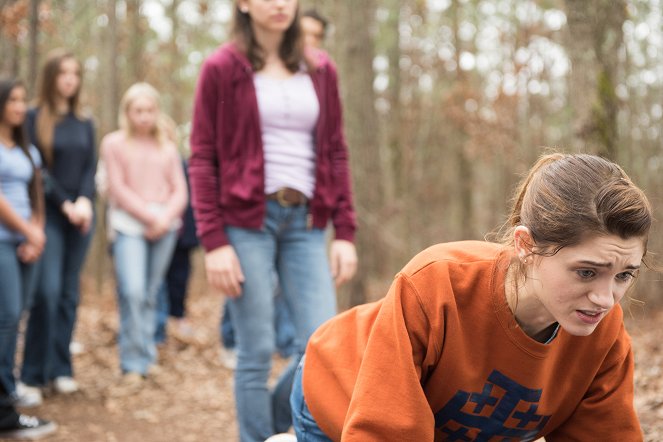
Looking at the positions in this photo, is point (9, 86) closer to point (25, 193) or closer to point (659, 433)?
point (25, 193)

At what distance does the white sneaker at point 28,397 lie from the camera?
16.9 feet

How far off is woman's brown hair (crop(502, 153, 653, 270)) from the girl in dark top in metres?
3.97

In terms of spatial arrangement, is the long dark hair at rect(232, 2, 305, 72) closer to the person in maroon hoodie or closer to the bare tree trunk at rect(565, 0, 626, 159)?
the person in maroon hoodie

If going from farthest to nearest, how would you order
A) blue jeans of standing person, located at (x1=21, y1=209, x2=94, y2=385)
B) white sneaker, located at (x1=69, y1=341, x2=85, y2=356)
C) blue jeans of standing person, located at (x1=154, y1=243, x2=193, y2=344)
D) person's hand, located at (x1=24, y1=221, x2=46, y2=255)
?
blue jeans of standing person, located at (x1=154, y1=243, x2=193, y2=344), white sneaker, located at (x1=69, y1=341, x2=85, y2=356), blue jeans of standing person, located at (x1=21, y1=209, x2=94, y2=385), person's hand, located at (x1=24, y1=221, x2=46, y2=255)

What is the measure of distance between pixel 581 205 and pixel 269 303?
185 centimetres

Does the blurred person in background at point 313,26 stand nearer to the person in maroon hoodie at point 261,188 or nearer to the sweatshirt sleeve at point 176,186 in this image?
the sweatshirt sleeve at point 176,186

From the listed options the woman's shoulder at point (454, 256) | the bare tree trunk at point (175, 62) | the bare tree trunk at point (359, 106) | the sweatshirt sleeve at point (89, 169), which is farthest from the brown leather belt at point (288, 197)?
the bare tree trunk at point (175, 62)

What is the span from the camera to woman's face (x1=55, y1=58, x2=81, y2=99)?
5.49 metres

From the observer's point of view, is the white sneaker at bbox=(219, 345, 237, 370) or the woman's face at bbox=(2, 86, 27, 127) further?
the white sneaker at bbox=(219, 345, 237, 370)

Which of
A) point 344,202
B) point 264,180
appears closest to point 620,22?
point 344,202

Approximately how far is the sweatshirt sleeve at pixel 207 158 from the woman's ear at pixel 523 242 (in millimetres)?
1655

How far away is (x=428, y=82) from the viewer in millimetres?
20250

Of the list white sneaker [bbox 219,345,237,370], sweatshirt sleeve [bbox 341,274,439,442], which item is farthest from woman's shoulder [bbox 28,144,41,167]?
sweatshirt sleeve [bbox 341,274,439,442]

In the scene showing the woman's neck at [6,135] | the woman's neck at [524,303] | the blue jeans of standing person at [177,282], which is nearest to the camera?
the woman's neck at [524,303]
